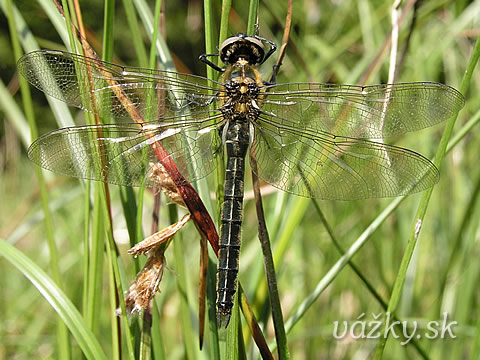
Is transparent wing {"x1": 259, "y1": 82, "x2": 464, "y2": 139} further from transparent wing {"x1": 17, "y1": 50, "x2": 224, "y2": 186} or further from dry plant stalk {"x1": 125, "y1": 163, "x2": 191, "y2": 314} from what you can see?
dry plant stalk {"x1": 125, "y1": 163, "x2": 191, "y2": 314}

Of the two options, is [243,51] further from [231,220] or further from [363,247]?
[363,247]

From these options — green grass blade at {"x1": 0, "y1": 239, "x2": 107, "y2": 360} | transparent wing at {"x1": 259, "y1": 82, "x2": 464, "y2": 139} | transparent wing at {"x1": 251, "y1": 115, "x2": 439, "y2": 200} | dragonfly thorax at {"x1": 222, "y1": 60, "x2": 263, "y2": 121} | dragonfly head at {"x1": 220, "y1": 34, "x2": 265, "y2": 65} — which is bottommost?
green grass blade at {"x1": 0, "y1": 239, "x2": 107, "y2": 360}

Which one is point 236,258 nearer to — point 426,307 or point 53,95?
point 53,95

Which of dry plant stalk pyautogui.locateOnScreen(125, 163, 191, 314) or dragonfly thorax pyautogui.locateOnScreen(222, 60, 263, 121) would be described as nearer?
dry plant stalk pyautogui.locateOnScreen(125, 163, 191, 314)

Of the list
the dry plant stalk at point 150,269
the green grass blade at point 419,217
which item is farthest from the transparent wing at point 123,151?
the green grass blade at point 419,217

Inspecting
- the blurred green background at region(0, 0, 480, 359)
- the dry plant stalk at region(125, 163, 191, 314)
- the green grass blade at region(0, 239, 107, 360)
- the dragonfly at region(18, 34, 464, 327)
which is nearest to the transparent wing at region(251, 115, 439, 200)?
the dragonfly at region(18, 34, 464, 327)

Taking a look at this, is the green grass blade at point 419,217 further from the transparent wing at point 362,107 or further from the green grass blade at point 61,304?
the green grass blade at point 61,304
